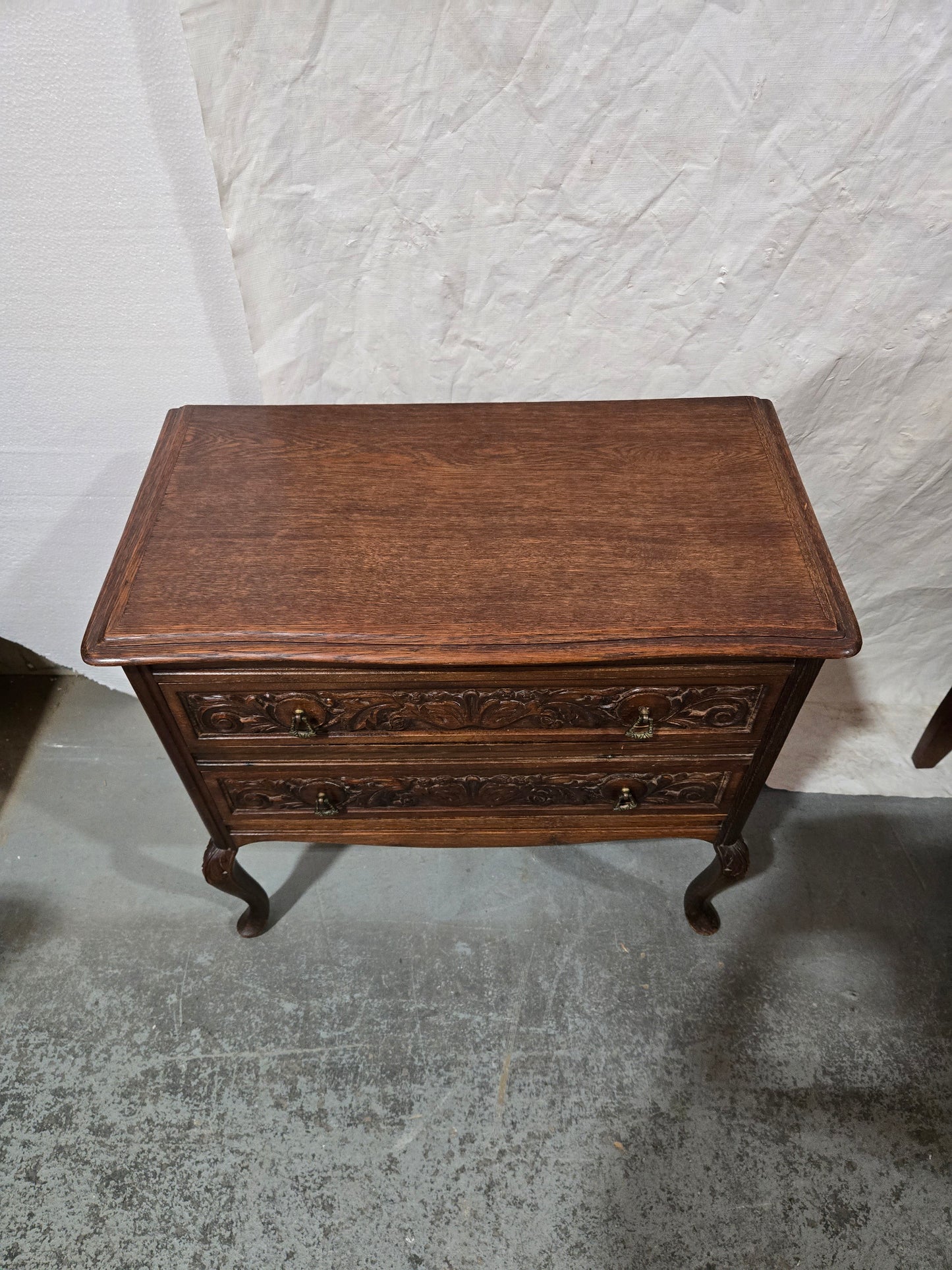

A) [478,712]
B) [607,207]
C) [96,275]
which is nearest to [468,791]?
→ [478,712]

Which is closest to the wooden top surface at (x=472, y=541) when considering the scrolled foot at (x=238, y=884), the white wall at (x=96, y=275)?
the white wall at (x=96, y=275)

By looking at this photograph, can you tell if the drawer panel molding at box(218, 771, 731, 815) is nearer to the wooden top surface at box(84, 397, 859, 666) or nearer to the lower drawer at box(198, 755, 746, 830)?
the lower drawer at box(198, 755, 746, 830)

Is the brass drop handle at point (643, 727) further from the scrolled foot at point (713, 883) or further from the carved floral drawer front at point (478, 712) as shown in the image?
the scrolled foot at point (713, 883)

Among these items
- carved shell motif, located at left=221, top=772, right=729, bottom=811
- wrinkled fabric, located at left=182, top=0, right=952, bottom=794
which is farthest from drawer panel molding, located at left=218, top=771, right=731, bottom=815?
wrinkled fabric, located at left=182, top=0, right=952, bottom=794

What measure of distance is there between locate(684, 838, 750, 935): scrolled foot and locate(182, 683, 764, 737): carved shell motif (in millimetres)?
375

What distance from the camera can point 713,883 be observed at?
1.58 m

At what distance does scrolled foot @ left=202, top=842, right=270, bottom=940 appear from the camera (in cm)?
146

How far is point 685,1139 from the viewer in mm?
1498

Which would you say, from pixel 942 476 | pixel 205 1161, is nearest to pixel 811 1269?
pixel 205 1161

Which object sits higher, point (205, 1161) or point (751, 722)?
point (751, 722)

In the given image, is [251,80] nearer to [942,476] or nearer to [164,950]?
[942,476]

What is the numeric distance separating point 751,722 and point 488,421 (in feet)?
2.09

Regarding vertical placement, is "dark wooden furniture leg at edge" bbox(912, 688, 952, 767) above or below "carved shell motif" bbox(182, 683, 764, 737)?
below

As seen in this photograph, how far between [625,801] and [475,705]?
0.36 meters
